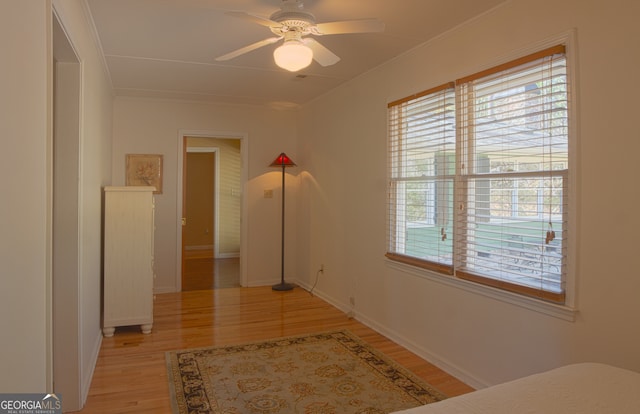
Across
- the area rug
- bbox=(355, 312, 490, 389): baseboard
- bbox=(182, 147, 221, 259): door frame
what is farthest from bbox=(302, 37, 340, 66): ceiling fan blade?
bbox=(182, 147, 221, 259): door frame

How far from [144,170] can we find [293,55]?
378 cm

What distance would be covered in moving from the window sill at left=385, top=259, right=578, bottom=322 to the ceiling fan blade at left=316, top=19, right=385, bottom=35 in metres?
1.79

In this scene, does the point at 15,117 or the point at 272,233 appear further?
the point at 272,233

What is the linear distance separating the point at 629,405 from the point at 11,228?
2.10m

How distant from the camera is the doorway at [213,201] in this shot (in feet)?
28.2

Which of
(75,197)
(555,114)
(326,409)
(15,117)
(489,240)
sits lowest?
(326,409)

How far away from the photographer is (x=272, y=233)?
6.25 meters

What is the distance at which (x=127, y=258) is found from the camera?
4.00 m

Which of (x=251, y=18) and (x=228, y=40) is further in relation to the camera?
(x=228, y=40)

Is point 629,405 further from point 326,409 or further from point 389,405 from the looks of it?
point 326,409

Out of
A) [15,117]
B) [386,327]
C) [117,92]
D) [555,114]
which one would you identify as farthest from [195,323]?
[555,114]

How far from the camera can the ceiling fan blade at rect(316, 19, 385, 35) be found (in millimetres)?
2365

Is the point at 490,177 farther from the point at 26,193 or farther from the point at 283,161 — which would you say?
the point at 283,161

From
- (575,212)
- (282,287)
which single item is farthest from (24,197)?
(282,287)
